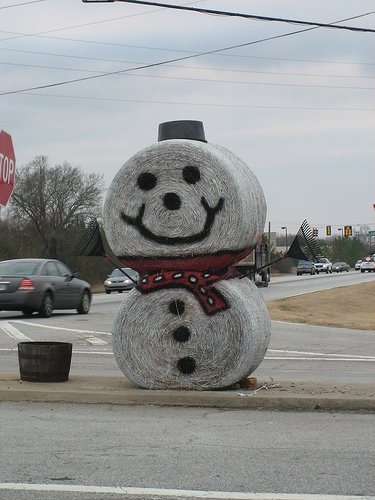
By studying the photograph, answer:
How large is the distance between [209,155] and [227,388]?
234cm

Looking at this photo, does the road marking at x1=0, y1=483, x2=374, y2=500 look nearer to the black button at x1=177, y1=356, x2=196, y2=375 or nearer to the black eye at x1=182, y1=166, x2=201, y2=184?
the black button at x1=177, y1=356, x2=196, y2=375

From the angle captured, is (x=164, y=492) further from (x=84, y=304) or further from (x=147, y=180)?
(x=84, y=304)

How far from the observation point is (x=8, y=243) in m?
52.0

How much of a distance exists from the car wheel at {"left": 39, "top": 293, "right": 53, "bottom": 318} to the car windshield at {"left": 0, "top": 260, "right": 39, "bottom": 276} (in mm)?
697

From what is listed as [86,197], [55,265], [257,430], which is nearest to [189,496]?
[257,430]

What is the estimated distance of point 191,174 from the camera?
29.3 feet

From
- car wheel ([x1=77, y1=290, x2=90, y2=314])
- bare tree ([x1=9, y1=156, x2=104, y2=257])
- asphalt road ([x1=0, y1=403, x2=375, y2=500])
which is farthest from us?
bare tree ([x1=9, y1=156, x2=104, y2=257])

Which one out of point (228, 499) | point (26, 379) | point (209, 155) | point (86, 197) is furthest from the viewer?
point (86, 197)

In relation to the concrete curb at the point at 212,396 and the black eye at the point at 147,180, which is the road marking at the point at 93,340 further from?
the black eye at the point at 147,180

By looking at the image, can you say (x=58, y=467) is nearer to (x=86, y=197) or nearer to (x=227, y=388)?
(x=227, y=388)

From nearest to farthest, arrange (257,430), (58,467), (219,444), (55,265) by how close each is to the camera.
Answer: (58,467) → (219,444) → (257,430) → (55,265)

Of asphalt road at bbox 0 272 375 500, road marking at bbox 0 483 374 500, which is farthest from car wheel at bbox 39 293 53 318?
road marking at bbox 0 483 374 500

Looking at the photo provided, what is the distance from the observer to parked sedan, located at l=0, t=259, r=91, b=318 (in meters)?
20.6

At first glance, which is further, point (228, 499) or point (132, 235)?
point (132, 235)
